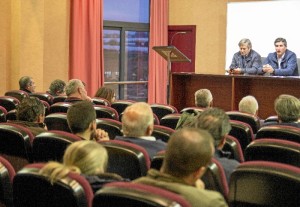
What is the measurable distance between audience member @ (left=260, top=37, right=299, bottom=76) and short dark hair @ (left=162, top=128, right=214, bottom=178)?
5.64m

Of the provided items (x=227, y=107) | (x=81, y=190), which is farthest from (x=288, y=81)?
(x=81, y=190)

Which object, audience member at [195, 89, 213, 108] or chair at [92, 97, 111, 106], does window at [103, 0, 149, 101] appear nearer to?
chair at [92, 97, 111, 106]

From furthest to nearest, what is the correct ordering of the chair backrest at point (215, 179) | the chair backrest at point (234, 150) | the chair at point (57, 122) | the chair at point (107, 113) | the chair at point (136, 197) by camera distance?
the chair at point (107, 113) → the chair at point (57, 122) → the chair backrest at point (234, 150) → the chair backrest at point (215, 179) → the chair at point (136, 197)

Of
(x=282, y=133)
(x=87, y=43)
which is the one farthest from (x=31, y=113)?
(x=87, y=43)

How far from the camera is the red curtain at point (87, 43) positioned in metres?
9.32

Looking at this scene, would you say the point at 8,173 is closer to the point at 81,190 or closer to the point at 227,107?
the point at 81,190

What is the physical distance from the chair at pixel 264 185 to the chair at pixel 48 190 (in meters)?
0.70

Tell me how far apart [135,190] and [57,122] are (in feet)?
8.35

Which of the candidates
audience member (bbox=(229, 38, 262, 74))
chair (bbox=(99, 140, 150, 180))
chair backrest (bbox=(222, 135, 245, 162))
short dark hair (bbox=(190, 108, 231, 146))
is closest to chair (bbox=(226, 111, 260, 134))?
chair backrest (bbox=(222, 135, 245, 162))

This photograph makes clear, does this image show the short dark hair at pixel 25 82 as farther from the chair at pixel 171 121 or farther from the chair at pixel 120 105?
the chair at pixel 171 121

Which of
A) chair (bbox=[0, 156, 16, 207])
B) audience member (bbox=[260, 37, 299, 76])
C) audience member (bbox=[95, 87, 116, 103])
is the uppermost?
audience member (bbox=[260, 37, 299, 76])

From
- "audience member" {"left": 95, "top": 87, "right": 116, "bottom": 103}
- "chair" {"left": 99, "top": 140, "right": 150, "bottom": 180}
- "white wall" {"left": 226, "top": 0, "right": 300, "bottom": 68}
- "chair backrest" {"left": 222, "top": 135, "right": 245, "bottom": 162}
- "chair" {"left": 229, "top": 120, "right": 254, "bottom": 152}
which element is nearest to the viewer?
"chair" {"left": 99, "top": 140, "right": 150, "bottom": 180}

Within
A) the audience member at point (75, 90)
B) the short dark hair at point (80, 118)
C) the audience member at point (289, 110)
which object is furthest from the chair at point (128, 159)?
the audience member at point (75, 90)

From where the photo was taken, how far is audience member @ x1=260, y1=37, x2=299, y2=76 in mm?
7621
